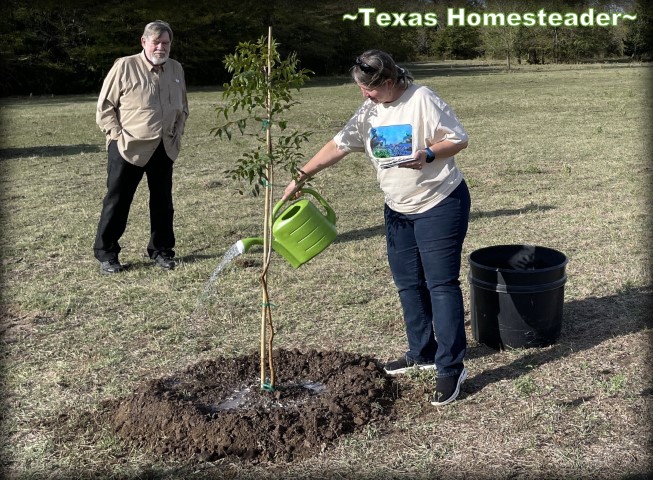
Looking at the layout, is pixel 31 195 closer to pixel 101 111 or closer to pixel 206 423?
pixel 101 111

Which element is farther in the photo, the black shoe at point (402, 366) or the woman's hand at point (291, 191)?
the black shoe at point (402, 366)

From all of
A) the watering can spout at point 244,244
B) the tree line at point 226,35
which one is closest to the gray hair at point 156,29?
the watering can spout at point 244,244

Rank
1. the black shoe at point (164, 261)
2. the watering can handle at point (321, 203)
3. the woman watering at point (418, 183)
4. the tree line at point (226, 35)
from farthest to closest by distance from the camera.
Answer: the tree line at point (226, 35)
the black shoe at point (164, 261)
the watering can handle at point (321, 203)
the woman watering at point (418, 183)

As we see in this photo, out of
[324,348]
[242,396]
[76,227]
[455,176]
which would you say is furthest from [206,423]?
[76,227]

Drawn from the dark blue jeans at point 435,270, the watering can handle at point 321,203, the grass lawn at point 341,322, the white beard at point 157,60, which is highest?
the white beard at point 157,60

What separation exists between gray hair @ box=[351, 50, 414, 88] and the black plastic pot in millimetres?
1478

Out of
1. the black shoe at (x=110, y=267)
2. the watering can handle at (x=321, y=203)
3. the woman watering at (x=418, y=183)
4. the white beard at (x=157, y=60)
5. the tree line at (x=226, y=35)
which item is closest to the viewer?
the woman watering at (x=418, y=183)

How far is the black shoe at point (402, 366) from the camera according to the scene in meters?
4.35

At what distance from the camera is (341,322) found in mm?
5285

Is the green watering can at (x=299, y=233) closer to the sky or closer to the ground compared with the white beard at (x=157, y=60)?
closer to the ground

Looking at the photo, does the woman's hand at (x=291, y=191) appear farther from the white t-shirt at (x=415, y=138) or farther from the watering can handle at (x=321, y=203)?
the white t-shirt at (x=415, y=138)

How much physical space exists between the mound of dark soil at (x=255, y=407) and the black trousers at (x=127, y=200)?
2367mm

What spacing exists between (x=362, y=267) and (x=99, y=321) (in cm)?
224

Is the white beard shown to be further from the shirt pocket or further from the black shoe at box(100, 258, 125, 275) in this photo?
the black shoe at box(100, 258, 125, 275)
